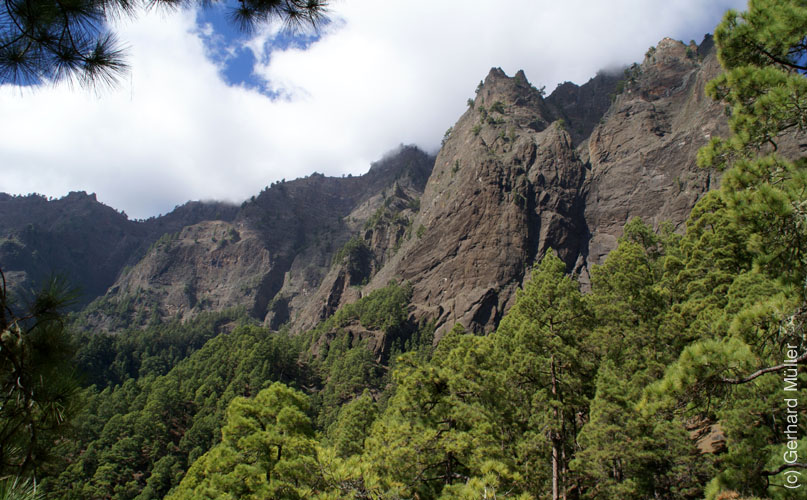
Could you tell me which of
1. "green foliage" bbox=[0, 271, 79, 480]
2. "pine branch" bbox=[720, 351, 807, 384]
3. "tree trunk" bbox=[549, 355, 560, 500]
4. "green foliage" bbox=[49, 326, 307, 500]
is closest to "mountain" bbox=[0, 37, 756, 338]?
"green foliage" bbox=[49, 326, 307, 500]

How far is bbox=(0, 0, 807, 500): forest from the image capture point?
14.0 feet

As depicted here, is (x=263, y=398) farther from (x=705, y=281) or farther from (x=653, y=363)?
(x=705, y=281)

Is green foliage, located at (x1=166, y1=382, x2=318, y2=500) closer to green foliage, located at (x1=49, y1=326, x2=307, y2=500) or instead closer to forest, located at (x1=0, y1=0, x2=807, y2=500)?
forest, located at (x1=0, y1=0, x2=807, y2=500)

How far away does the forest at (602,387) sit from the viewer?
4262mm

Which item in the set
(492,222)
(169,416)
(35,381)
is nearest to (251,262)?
(492,222)

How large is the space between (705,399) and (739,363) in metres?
1.48

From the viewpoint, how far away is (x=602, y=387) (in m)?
15.5

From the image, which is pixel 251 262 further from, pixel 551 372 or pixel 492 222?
pixel 551 372

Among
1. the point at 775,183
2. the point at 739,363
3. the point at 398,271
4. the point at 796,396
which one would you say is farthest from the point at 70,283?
the point at 398,271

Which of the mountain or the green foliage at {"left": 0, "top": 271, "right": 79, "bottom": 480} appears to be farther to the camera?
the mountain

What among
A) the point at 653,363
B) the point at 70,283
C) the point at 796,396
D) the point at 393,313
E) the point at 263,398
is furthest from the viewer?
the point at 393,313

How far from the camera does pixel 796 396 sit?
10.3m

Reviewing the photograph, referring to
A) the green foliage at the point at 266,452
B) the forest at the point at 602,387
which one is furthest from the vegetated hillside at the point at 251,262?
the green foliage at the point at 266,452

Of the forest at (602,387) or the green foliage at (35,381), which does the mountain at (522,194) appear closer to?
the forest at (602,387)
